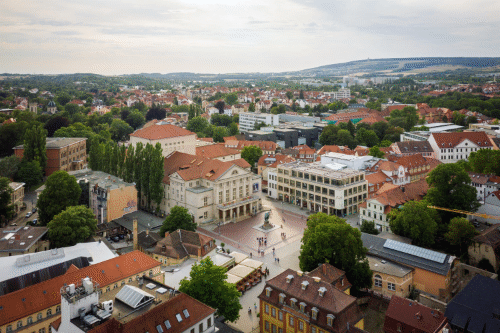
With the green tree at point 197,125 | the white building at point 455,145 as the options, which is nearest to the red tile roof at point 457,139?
the white building at point 455,145

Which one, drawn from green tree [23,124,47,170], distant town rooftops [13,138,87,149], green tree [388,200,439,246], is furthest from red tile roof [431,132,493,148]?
green tree [23,124,47,170]

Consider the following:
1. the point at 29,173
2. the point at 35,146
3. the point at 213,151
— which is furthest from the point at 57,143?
the point at 213,151

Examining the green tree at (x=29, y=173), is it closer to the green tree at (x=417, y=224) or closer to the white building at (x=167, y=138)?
the white building at (x=167, y=138)

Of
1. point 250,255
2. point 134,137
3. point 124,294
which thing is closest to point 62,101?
point 134,137

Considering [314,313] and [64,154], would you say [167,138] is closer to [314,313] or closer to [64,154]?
[64,154]

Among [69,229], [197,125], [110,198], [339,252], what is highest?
[197,125]

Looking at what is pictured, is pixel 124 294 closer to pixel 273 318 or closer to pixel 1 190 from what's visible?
pixel 273 318
